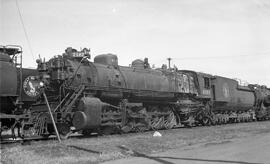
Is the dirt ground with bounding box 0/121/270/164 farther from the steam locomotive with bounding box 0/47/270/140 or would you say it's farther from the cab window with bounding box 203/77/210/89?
the cab window with bounding box 203/77/210/89

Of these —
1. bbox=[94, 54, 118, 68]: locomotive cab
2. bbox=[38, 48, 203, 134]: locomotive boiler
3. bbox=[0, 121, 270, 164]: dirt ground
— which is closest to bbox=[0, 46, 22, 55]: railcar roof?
bbox=[38, 48, 203, 134]: locomotive boiler

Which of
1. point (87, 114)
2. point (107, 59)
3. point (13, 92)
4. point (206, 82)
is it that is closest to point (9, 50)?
point (13, 92)

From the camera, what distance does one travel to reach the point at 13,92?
1494 centimetres

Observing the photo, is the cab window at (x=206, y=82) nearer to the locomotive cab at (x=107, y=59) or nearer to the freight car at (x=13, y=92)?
the locomotive cab at (x=107, y=59)

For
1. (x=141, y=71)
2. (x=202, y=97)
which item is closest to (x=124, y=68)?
(x=141, y=71)

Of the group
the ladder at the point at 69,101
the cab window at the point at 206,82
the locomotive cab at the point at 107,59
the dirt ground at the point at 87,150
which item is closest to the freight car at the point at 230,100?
the cab window at the point at 206,82

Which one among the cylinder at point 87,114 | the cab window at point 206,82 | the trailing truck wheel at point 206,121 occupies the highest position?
the cab window at point 206,82

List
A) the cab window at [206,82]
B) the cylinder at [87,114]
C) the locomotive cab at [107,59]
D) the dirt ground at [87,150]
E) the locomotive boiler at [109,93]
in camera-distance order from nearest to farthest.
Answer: the dirt ground at [87,150], the cylinder at [87,114], the locomotive boiler at [109,93], the locomotive cab at [107,59], the cab window at [206,82]

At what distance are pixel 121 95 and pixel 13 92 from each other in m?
Result: 6.53

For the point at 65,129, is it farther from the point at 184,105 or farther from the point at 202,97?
the point at 202,97

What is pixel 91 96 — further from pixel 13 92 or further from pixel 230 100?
pixel 230 100

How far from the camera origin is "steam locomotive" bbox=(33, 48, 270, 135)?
56.4 feet

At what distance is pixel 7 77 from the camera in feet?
48.1

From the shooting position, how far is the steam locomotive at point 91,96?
15.5 metres
